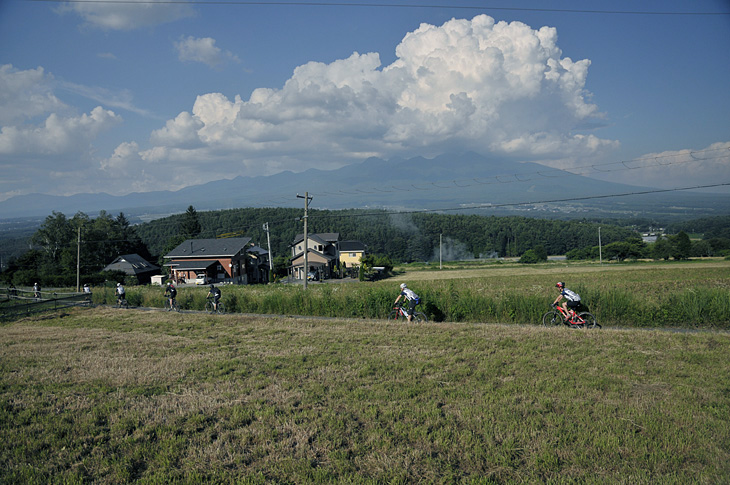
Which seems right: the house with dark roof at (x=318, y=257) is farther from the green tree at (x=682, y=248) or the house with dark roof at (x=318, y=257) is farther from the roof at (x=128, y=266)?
the green tree at (x=682, y=248)

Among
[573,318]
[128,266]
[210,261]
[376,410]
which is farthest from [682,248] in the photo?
[128,266]

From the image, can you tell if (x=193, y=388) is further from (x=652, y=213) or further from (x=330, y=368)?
(x=652, y=213)

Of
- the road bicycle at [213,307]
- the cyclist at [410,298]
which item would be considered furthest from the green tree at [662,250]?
the road bicycle at [213,307]

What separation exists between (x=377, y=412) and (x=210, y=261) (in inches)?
1805

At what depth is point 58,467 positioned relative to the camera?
15.0 ft

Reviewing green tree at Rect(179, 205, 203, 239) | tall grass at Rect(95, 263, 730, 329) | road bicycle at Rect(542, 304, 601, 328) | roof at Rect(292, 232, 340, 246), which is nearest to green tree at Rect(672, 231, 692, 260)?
roof at Rect(292, 232, 340, 246)

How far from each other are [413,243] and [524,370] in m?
97.5

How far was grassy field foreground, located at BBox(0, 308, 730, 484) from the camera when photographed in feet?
14.8

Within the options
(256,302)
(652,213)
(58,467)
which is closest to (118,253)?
(256,302)

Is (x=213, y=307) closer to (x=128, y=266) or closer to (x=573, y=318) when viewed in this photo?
(x=573, y=318)

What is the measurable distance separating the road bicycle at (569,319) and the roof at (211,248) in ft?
136

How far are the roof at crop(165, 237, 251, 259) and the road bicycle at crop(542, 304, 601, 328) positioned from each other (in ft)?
136

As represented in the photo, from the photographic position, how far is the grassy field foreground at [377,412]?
177 inches

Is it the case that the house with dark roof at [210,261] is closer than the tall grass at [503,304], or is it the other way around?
the tall grass at [503,304]
